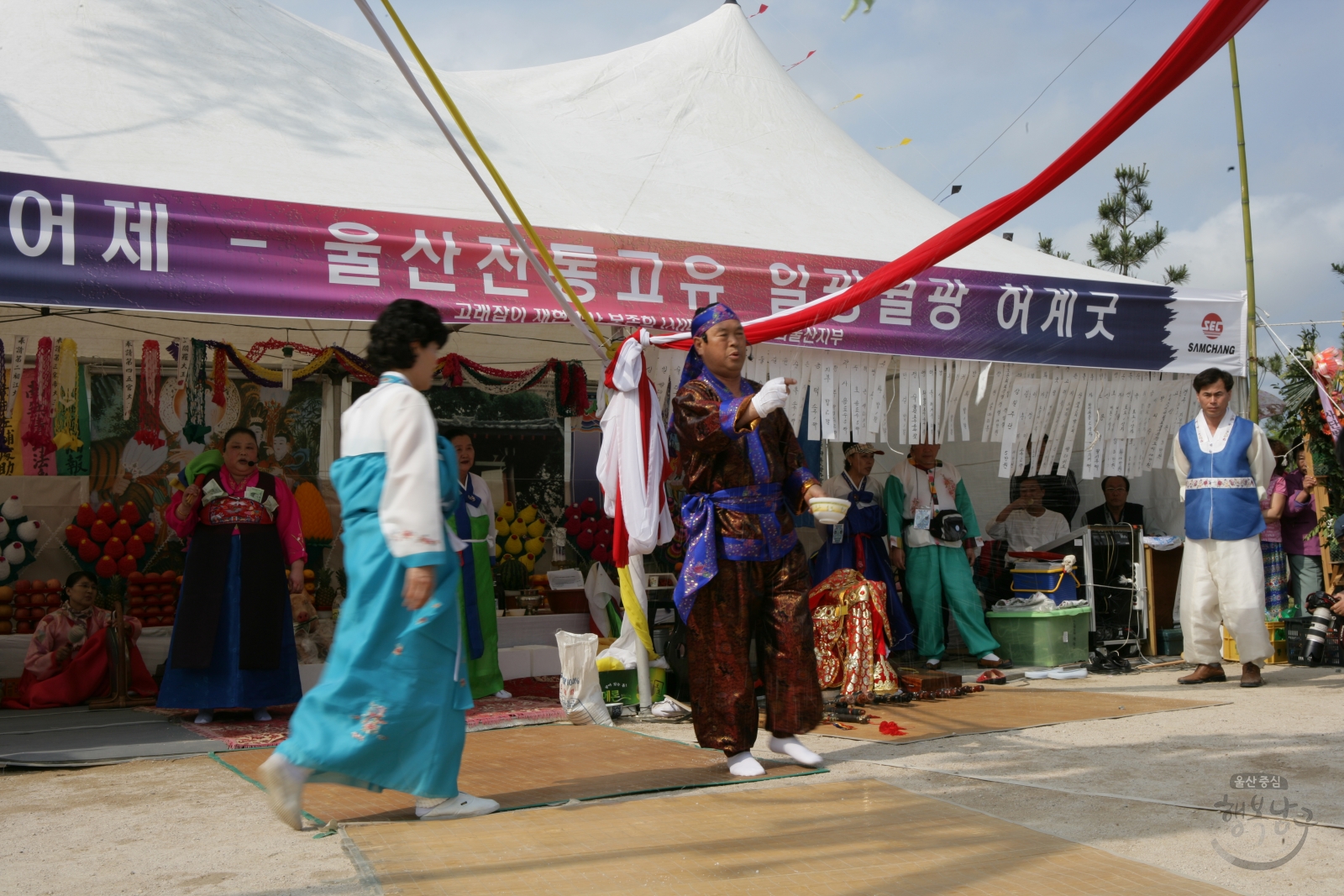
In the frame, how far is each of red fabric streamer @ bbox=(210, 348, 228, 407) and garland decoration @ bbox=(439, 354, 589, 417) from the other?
1.28m

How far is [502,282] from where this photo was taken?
5055 millimetres

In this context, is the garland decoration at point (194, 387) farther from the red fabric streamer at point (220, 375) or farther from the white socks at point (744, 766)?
the white socks at point (744, 766)

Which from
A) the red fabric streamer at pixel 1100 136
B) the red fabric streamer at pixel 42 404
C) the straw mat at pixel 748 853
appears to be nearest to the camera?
the straw mat at pixel 748 853

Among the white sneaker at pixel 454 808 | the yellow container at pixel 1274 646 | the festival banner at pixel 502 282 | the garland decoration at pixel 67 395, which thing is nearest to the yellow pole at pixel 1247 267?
the festival banner at pixel 502 282

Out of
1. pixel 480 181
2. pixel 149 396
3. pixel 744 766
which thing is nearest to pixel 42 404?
pixel 149 396

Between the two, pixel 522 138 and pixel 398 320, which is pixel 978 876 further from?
pixel 522 138

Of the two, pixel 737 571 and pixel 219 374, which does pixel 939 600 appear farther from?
pixel 219 374

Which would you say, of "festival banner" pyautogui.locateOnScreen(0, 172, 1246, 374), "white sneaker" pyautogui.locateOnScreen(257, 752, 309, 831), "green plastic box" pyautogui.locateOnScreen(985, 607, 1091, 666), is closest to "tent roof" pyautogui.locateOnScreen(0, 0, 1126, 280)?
"festival banner" pyautogui.locateOnScreen(0, 172, 1246, 374)

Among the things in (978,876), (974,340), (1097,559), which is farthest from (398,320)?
(1097,559)

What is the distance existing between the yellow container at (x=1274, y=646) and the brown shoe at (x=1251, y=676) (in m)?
1.11

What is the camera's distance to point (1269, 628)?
720cm

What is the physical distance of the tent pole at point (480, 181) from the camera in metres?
3.56

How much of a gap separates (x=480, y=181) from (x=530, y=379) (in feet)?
10.9

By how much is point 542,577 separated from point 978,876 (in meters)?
5.15
